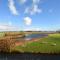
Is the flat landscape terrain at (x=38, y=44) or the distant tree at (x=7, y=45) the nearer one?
the flat landscape terrain at (x=38, y=44)

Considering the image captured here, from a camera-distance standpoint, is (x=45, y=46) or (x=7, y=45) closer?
(x=45, y=46)

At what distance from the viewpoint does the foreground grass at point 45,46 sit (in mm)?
5430

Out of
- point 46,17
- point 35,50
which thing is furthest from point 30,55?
point 46,17

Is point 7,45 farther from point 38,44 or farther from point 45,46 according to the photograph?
point 45,46

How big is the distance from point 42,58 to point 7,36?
983 mm

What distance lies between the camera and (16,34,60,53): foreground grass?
17.8 ft

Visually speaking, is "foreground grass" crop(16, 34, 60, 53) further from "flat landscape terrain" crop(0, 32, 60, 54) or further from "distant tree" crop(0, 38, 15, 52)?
"distant tree" crop(0, 38, 15, 52)

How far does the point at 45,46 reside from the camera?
5465mm

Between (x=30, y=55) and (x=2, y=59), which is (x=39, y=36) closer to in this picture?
(x=30, y=55)

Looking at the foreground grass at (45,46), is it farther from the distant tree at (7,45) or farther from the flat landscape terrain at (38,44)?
the distant tree at (7,45)

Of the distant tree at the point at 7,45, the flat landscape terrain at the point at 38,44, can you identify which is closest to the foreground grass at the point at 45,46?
the flat landscape terrain at the point at 38,44

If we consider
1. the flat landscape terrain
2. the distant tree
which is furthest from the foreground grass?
the distant tree

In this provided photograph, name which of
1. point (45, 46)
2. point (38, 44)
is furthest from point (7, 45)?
point (45, 46)

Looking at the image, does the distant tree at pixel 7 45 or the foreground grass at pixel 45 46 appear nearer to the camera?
the foreground grass at pixel 45 46
